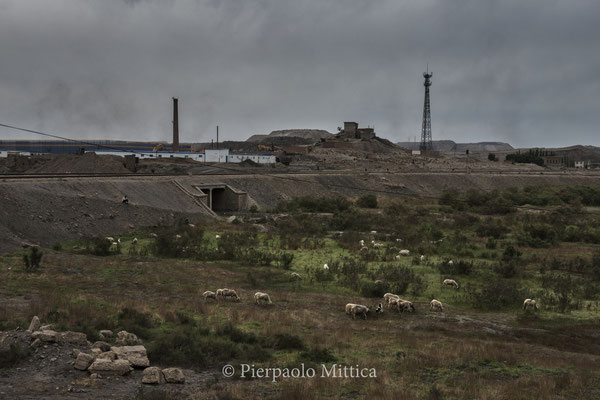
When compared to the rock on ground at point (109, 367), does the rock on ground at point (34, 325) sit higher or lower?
A: higher

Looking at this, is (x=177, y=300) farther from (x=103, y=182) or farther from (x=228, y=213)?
(x=228, y=213)

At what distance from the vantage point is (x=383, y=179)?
263ft

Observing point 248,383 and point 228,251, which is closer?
point 248,383

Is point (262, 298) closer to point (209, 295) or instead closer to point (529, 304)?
point (209, 295)

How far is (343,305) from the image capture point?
63.8 feet

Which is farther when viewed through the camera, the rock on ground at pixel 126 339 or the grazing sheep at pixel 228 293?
the grazing sheep at pixel 228 293

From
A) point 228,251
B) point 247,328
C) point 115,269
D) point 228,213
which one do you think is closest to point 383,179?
point 228,213

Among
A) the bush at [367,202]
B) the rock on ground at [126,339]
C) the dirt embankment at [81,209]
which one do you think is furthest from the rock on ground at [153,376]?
the bush at [367,202]

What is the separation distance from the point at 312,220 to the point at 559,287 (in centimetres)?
2460

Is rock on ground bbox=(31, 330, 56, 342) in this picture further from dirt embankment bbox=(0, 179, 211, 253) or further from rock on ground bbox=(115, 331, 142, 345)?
dirt embankment bbox=(0, 179, 211, 253)

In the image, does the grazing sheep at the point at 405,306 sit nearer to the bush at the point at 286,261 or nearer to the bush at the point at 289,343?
the bush at the point at 289,343

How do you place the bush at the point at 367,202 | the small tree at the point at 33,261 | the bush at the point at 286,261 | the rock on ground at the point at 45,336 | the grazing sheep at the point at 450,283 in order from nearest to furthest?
the rock on ground at the point at 45,336, the small tree at the point at 33,261, the grazing sheep at the point at 450,283, the bush at the point at 286,261, the bush at the point at 367,202

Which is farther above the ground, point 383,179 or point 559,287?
point 383,179

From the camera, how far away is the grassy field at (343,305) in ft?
40.5
